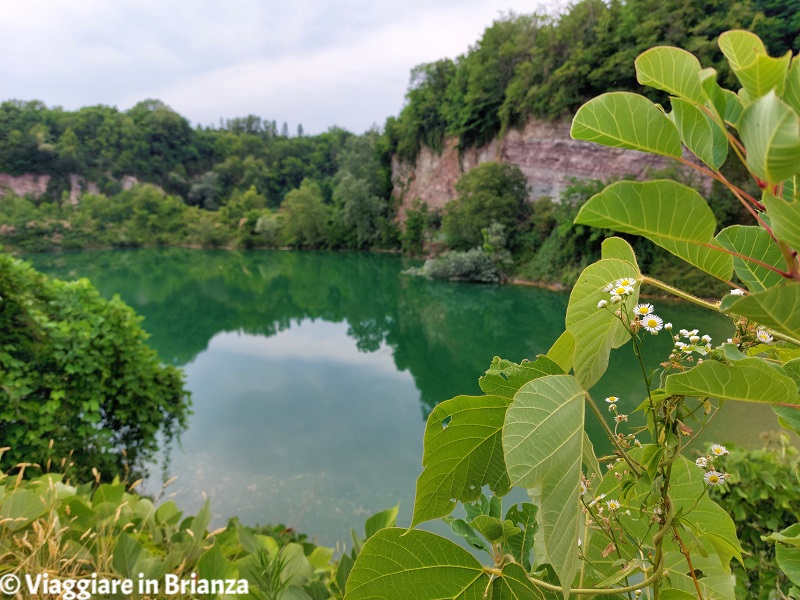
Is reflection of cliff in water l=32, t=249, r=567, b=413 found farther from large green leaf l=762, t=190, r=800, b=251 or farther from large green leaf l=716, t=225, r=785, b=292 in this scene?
large green leaf l=762, t=190, r=800, b=251

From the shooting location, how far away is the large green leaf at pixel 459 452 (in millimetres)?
372

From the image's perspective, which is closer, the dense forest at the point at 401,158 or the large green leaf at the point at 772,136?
the large green leaf at the point at 772,136

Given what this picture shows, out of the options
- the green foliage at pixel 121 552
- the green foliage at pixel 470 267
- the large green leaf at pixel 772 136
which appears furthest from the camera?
the green foliage at pixel 470 267

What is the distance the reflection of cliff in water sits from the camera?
757 centimetres

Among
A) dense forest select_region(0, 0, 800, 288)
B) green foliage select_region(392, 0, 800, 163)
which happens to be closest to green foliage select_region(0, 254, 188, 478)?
dense forest select_region(0, 0, 800, 288)

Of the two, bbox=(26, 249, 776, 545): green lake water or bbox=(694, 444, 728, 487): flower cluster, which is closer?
bbox=(694, 444, 728, 487): flower cluster

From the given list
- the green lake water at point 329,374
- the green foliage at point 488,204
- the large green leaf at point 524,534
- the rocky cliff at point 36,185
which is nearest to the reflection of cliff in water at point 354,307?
the green lake water at point 329,374

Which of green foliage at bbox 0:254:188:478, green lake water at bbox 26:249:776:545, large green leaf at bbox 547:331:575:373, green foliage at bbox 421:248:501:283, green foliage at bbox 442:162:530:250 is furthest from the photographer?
green foliage at bbox 442:162:530:250

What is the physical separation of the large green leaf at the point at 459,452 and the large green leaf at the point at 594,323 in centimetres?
7

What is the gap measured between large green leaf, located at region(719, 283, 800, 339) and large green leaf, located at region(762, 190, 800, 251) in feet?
0.12

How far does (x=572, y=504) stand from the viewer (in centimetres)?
30

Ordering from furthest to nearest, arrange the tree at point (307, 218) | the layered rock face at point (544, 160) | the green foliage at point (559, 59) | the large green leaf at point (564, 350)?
the tree at point (307, 218) → the layered rock face at point (544, 160) → the green foliage at point (559, 59) → the large green leaf at point (564, 350)

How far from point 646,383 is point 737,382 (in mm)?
56

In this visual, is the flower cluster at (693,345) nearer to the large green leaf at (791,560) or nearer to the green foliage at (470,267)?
the large green leaf at (791,560)
